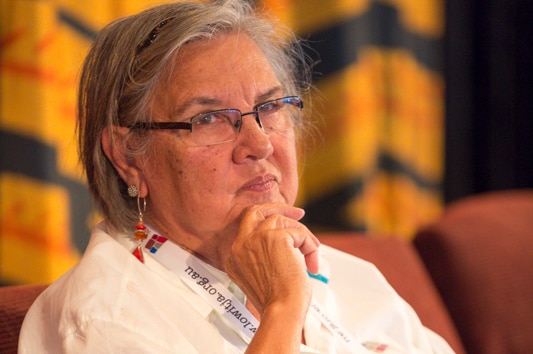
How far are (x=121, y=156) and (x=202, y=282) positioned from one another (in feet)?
1.08

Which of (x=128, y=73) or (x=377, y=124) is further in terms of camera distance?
(x=377, y=124)

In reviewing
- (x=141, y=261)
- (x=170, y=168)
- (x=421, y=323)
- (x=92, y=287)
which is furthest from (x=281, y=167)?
(x=421, y=323)

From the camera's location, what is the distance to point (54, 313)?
158cm

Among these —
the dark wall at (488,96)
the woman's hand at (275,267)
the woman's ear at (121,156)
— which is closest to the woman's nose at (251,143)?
the woman's hand at (275,267)

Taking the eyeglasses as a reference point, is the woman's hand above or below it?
below

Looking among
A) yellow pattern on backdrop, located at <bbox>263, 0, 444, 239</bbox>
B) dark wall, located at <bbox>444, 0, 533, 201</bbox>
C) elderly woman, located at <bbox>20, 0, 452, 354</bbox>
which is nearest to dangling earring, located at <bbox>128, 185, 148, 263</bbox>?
elderly woman, located at <bbox>20, 0, 452, 354</bbox>

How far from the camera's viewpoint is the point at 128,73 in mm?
1736

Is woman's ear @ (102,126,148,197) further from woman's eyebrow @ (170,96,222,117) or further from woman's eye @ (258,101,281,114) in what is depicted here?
woman's eye @ (258,101,281,114)

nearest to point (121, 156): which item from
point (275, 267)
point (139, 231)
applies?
point (139, 231)

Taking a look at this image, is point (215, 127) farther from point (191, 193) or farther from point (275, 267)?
point (275, 267)

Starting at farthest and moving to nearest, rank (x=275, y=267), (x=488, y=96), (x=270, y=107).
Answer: (x=488, y=96) → (x=270, y=107) → (x=275, y=267)

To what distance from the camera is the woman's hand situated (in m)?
1.50

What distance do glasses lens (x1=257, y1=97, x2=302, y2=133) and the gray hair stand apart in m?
0.17

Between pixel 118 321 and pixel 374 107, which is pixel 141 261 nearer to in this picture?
pixel 118 321
